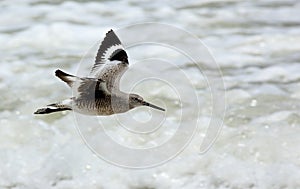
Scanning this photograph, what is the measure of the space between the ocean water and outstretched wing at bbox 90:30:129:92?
0.26m

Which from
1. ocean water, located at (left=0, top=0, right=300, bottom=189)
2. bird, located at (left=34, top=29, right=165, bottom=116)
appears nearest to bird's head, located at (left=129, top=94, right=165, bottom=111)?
bird, located at (left=34, top=29, right=165, bottom=116)

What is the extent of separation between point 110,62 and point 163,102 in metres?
1.47

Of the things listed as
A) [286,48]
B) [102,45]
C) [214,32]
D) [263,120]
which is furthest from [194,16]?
[102,45]

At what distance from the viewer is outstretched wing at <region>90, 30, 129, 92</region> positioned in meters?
0.50

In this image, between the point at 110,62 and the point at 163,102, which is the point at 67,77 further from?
the point at 163,102

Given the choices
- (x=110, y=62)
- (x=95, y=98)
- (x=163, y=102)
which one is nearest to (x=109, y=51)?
(x=110, y=62)

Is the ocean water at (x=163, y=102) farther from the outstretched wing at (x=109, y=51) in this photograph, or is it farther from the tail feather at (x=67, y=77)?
the tail feather at (x=67, y=77)

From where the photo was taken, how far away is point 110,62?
559 millimetres

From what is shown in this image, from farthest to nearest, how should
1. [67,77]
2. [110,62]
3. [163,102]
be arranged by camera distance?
[163,102] < [110,62] < [67,77]

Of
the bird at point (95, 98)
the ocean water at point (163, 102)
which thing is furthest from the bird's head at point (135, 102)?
the ocean water at point (163, 102)

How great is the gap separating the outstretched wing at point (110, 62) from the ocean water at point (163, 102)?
262mm

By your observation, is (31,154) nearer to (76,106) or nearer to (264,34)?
(76,106)

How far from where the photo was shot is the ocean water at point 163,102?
158 centimetres

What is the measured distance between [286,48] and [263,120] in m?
0.87
